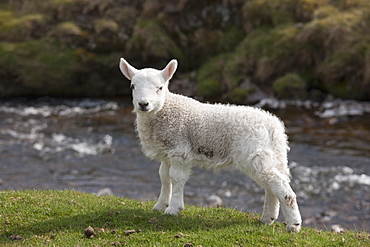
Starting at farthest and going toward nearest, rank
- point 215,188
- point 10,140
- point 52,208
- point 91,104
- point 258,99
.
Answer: point 91,104
point 258,99
point 10,140
point 215,188
point 52,208

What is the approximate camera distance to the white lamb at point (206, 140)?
9164 millimetres

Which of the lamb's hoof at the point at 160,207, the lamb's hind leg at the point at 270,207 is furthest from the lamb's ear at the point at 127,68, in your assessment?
the lamb's hind leg at the point at 270,207

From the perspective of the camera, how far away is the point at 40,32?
31.5 meters

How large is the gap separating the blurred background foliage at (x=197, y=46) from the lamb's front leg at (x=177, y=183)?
17401 millimetres

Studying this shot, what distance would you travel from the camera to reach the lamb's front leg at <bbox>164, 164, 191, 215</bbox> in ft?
31.8

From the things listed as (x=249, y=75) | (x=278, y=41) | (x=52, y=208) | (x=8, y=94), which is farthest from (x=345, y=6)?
(x=52, y=208)

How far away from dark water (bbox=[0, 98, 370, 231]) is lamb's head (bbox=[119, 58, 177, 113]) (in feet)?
20.2

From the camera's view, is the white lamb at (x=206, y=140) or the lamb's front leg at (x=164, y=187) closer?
the white lamb at (x=206, y=140)

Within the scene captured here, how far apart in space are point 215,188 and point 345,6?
55.0 feet

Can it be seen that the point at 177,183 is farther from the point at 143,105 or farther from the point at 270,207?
the point at 270,207

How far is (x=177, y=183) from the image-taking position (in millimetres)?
9680

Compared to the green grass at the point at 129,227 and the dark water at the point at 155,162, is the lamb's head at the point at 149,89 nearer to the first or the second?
the green grass at the point at 129,227

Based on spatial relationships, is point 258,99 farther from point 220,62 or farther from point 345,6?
point 345,6

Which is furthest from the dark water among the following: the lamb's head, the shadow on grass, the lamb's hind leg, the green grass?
the lamb's head
